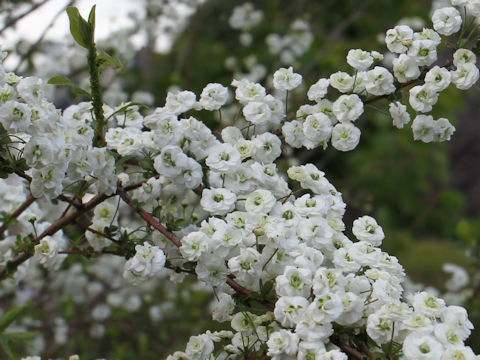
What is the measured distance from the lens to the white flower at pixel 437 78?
5.34 feet

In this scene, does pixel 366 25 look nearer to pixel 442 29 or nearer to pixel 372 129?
pixel 372 129

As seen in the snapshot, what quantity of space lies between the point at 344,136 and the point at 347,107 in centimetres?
→ 8

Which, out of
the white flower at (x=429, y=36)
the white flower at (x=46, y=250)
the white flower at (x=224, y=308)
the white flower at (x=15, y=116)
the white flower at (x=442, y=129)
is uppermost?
the white flower at (x=429, y=36)

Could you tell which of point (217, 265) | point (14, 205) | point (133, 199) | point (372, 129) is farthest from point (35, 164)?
point (372, 129)

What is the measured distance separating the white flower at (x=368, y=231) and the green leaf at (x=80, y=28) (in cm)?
77

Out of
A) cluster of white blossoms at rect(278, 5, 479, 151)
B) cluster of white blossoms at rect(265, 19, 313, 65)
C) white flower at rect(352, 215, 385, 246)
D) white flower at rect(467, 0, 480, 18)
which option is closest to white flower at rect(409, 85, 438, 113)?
cluster of white blossoms at rect(278, 5, 479, 151)

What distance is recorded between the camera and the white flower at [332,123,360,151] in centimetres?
166

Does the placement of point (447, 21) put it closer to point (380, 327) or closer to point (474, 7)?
point (474, 7)

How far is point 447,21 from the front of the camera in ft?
5.39

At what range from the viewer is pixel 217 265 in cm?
142

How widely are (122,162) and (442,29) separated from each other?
915 mm

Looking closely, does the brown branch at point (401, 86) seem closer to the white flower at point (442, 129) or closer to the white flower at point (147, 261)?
the white flower at point (442, 129)

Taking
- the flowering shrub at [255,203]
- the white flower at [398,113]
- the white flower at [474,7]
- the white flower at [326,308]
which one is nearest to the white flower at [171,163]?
the flowering shrub at [255,203]

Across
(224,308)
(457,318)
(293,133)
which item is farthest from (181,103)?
(457,318)
